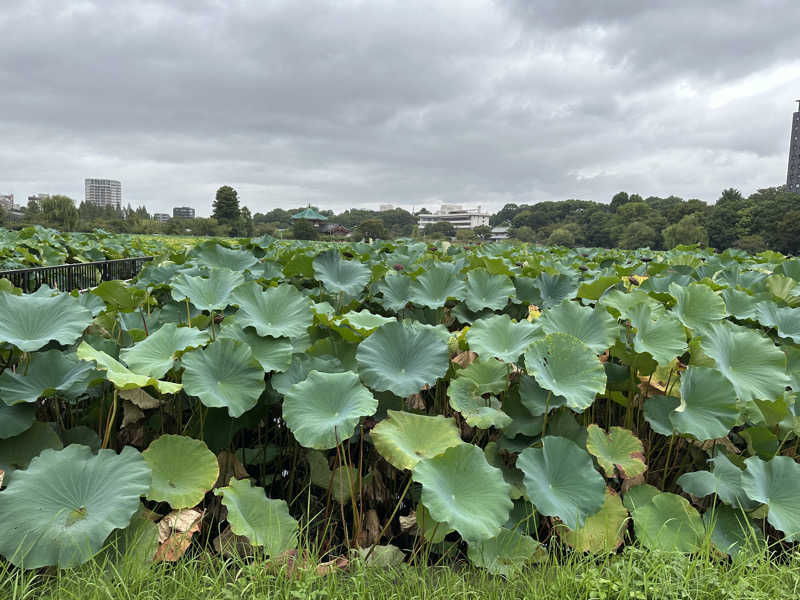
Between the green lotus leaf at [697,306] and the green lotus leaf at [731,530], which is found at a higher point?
the green lotus leaf at [697,306]

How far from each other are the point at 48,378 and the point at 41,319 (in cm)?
27

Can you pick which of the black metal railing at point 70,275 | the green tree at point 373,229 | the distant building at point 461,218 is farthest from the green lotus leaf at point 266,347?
the distant building at point 461,218

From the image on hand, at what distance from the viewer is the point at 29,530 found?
4.11ft

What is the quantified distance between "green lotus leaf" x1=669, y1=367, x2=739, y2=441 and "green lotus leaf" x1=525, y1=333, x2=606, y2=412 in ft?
1.09

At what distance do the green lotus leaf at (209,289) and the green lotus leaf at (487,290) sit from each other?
1078 millimetres

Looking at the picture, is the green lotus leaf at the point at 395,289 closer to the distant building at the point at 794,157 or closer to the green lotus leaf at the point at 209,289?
the green lotus leaf at the point at 209,289

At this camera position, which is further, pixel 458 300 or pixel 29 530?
pixel 458 300

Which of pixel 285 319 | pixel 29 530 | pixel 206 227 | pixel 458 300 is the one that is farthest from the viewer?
pixel 206 227

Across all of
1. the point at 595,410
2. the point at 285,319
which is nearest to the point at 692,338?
the point at 595,410

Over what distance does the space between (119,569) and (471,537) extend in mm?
940

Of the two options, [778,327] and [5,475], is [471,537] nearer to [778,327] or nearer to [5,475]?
[5,475]

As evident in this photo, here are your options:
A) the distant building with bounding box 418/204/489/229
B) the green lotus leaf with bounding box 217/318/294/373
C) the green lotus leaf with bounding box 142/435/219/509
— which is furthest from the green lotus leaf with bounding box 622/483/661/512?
the distant building with bounding box 418/204/489/229

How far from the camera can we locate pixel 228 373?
1.64m

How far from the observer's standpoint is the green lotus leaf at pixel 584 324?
1.89 meters
